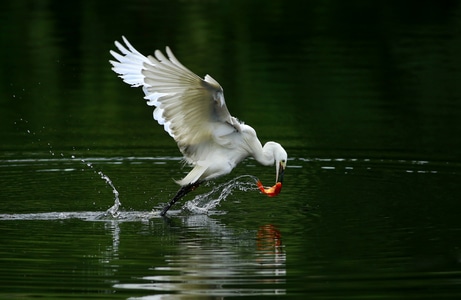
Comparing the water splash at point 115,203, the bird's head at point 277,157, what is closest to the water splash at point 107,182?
the water splash at point 115,203

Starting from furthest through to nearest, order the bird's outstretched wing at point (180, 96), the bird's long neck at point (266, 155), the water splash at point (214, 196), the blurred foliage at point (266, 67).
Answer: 1. the blurred foliage at point (266, 67)
2. the water splash at point (214, 196)
3. the bird's long neck at point (266, 155)
4. the bird's outstretched wing at point (180, 96)

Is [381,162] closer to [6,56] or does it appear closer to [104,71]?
[104,71]

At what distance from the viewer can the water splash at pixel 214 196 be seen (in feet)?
43.2

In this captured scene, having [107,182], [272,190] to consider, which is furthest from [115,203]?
[272,190]

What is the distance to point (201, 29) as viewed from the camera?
107 ft

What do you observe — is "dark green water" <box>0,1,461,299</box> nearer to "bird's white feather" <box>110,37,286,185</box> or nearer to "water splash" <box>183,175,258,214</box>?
"water splash" <box>183,175,258,214</box>

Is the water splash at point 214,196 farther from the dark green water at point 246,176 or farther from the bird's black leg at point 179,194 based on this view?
the bird's black leg at point 179,194

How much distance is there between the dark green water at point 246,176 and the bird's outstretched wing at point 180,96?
908 millimetres

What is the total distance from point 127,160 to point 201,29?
17.0m

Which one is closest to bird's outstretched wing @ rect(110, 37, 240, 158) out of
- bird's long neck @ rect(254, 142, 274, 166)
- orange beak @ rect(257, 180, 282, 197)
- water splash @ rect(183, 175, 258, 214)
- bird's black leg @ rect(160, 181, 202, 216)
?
bird's black leg @ rect(160, 181, 202, 216)

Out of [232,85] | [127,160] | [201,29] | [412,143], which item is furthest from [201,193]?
[201,29]

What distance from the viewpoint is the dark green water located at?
388 inches

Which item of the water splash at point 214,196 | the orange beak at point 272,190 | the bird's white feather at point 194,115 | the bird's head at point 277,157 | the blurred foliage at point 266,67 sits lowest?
the blurred foliage at point 266,67

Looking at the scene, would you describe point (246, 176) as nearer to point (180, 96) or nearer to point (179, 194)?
point (179, 194)
